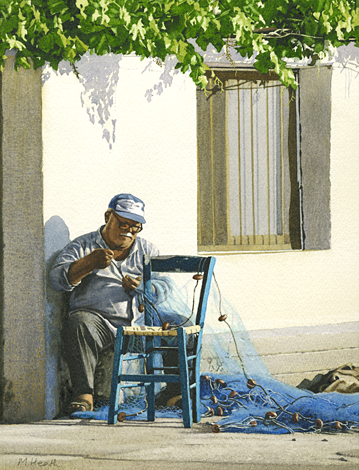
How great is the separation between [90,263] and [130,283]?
339 millimetres

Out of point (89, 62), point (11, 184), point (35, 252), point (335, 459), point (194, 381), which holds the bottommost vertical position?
point (335, 459)

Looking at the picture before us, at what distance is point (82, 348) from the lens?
5086 millimetres

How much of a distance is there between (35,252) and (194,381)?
4.80ft

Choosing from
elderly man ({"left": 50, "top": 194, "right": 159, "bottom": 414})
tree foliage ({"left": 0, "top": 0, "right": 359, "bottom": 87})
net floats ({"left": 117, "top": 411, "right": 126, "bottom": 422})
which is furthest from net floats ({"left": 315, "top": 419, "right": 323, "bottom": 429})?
tree foliage ({"left": 0, "top": 0, "right": 359, "bottom": 87})

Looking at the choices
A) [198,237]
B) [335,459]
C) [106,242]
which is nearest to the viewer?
[335,459]

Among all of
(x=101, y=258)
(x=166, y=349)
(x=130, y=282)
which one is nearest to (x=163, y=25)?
(x=101, y=258)

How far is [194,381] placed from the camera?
4.82m

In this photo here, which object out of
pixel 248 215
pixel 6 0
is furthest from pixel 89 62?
pixel 248 215

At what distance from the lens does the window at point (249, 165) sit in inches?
237

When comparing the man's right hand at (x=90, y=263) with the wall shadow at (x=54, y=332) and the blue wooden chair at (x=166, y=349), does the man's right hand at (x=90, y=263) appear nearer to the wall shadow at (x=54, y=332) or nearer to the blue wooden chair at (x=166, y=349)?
the wall shadow at (x=54, y=332)

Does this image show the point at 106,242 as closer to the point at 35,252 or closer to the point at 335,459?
the point at 35,252

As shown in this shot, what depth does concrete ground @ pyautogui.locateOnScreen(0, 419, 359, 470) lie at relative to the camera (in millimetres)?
3865

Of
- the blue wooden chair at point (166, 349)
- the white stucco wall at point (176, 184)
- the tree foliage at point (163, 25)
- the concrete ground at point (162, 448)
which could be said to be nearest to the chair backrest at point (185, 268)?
the blue wooden chair at point (166, 349)
